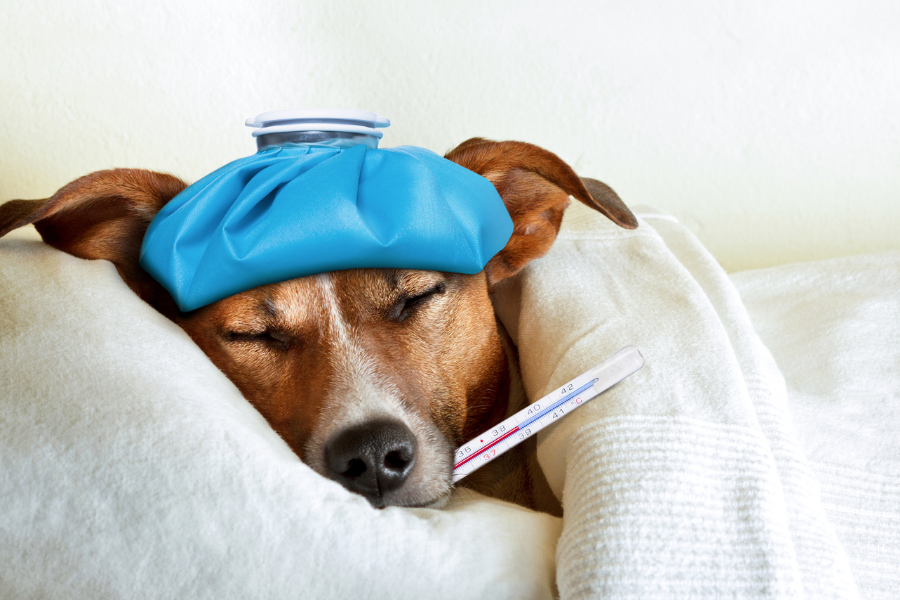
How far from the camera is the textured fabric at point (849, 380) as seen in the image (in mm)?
1371

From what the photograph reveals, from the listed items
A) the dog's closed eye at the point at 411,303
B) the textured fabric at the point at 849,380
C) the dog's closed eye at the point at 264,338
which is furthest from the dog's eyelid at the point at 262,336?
the textured fabric at the point at 849,380

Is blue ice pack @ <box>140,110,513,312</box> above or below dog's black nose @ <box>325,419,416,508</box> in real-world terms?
above

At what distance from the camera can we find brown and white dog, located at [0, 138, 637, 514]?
1314mm

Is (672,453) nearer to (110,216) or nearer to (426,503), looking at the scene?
(426,503)

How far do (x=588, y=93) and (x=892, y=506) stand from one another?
5.90 ft

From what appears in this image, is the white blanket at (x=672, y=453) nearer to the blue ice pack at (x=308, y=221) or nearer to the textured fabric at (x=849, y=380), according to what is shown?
the textured fabric at (x=849, y=380)

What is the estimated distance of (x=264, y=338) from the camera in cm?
155

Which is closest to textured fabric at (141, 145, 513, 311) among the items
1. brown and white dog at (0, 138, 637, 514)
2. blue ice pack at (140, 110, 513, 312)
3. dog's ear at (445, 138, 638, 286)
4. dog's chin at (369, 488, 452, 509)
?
blue ice pack at (140, 110, 513, 312)

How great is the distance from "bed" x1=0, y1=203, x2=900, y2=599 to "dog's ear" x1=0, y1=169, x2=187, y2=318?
0.24 ft

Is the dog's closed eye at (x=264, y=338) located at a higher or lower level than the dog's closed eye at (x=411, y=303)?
lower

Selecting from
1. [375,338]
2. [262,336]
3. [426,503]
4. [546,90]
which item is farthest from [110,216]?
[546,90]

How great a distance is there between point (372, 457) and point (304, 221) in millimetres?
481

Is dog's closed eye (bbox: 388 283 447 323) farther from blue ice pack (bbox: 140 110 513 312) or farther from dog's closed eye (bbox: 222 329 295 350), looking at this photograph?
dog's closed eye (bbox: 222 329 295 350)

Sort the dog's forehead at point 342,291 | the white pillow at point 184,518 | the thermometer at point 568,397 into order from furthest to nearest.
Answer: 1. the dog's forehead at point 342,291
2. the thermometer at point 568,397
3. the white pillow at point 184,518
